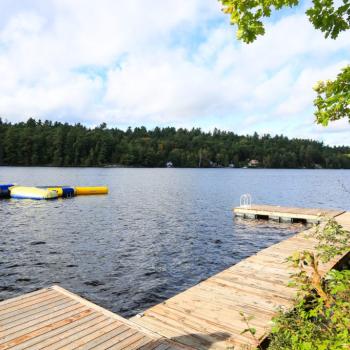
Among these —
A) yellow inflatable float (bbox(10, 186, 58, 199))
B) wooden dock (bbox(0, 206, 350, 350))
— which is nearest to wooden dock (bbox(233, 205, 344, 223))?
wooden dock (bbox(0, 206, 350, 350))

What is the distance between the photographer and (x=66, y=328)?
6.28 meters

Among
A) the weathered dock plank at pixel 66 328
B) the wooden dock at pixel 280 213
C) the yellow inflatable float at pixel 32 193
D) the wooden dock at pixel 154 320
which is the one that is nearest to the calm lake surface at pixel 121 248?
the wooden dock at pixel 280 213

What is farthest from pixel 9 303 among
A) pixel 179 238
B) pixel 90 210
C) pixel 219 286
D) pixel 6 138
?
pixel 6 138

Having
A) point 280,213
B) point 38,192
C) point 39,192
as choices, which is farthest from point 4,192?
point 280,213

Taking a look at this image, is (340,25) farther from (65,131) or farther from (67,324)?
(65,131)

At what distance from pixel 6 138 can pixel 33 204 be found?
12643 centimetres

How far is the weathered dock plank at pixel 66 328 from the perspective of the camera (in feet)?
18.9

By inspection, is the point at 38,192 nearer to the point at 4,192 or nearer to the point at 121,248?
the point at 4,192

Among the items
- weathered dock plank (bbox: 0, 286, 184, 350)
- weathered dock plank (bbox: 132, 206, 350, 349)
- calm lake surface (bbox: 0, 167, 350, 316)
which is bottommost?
calm lake surface (bbox: 0, 167, 350, 316)

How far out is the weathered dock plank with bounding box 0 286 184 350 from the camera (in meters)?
5.75

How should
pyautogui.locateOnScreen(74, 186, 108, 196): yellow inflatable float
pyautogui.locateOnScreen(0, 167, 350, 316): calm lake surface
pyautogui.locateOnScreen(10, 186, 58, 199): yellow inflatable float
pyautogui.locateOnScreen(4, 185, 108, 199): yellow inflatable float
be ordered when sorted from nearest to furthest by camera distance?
pyautogui.locateOnScreen(0, 167, 350, 316): calm lake surface
pyautogui.locateOnScreen(10, 186, 58, 199): yellow inflatable float
pyautogui.locateOnScreen(4, 185, 108, 199): yellow inflatable float
pyautogui.locateOnScreen(74, 186, 108, 196): yellow inflatable float

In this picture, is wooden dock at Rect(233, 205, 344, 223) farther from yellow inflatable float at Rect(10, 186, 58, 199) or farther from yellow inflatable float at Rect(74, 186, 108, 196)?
yellow inflatable float at Rect(74, 186, 108, 196)

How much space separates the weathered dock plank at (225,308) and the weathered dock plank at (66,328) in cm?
72

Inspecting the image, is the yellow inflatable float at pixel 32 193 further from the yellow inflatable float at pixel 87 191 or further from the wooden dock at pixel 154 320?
the wooden dock at pixel 154 320
